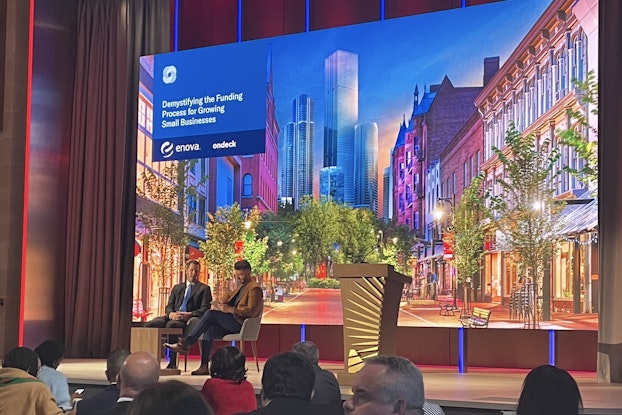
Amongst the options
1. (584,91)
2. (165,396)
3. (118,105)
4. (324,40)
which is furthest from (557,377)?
(118,105)

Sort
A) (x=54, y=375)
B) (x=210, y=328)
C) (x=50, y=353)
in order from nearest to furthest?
(x=54, y=375), (x=50, y=353), (x=210, y=328)

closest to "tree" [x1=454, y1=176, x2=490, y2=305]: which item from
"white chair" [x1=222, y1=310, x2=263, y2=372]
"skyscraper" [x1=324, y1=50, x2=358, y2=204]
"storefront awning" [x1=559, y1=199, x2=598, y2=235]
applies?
"storefront awning" [x1=559, y1=199, x2=598, y2=235]

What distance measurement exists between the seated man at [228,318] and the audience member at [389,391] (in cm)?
548

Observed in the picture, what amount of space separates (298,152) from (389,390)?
7.43 meters

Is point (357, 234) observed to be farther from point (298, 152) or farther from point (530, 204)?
point (530, 204)

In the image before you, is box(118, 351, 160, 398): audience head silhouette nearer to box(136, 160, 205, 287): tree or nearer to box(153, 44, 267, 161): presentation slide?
box(153, 44, 267, 161): presentation slide

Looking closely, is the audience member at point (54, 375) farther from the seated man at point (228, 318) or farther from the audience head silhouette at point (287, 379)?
the seated man at point (228, 318)

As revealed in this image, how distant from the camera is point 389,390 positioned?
6.36 ft

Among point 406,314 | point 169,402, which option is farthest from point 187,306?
point 169,402

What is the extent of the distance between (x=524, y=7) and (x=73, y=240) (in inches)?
210

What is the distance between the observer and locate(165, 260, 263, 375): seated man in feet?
24.2

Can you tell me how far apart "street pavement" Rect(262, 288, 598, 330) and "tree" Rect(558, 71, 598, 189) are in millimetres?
1191

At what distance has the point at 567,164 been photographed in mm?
7891

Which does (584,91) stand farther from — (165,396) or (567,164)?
(165,396)
